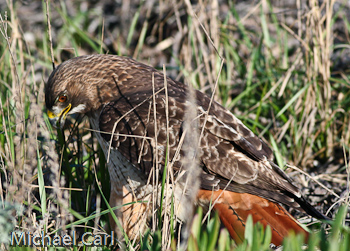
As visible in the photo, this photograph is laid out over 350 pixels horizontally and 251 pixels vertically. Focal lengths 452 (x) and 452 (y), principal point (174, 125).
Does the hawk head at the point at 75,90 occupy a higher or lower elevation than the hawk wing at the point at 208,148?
higher

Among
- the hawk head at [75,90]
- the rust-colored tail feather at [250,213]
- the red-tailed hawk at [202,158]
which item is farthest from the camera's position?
the hawk head at [75,90]

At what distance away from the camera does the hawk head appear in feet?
10.5

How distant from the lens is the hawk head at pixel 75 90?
126 inches

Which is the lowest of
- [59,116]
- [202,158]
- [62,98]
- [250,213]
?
[250,213]

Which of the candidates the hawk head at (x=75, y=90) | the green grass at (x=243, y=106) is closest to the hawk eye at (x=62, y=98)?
the hawk head at (x=75, y=90)

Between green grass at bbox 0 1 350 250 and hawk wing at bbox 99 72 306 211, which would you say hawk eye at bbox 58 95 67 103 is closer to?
green grass at bbox 0 1 350 250

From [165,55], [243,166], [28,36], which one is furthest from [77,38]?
[243,166]

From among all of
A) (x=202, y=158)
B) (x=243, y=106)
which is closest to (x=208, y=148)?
(x=202, y=158)

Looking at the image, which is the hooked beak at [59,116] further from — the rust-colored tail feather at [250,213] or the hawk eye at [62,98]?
the rust-colored tail feather at [250,213]

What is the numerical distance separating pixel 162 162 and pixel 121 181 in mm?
371

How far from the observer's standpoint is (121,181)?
299 centimetres

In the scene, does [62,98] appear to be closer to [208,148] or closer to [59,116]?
[59,116]

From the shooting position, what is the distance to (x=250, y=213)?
9.10ft

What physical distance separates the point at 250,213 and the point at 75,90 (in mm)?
1492
